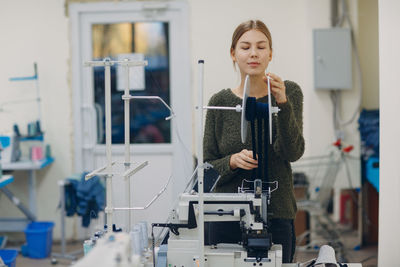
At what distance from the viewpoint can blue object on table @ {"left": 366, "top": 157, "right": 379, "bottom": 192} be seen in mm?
3920

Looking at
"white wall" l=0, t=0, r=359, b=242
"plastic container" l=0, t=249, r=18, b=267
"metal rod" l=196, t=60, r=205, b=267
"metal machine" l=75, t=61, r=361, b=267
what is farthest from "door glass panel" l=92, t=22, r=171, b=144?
"metal rod" l=196, t=60, r=205, b=267

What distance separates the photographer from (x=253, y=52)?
1.90 meters

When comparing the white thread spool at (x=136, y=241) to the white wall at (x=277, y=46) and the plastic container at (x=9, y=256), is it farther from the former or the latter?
the white wall at (x=277, y=46)

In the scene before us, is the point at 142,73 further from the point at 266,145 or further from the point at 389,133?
the point at 266,145

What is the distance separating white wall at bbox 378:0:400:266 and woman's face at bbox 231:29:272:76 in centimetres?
87

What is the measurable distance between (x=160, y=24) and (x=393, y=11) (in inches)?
98.1

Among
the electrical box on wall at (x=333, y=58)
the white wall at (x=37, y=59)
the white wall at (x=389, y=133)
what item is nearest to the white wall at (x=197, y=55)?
the white wall at (x=37, y=59)

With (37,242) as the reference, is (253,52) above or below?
above

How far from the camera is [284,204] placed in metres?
1.95

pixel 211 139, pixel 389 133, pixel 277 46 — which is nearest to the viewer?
pixel 211 139

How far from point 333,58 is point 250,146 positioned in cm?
270

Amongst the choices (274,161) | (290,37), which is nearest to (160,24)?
(290,37)

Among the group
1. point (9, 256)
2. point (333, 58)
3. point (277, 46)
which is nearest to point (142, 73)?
point (277, 46)

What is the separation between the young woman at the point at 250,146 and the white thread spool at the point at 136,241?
26 centimetres
